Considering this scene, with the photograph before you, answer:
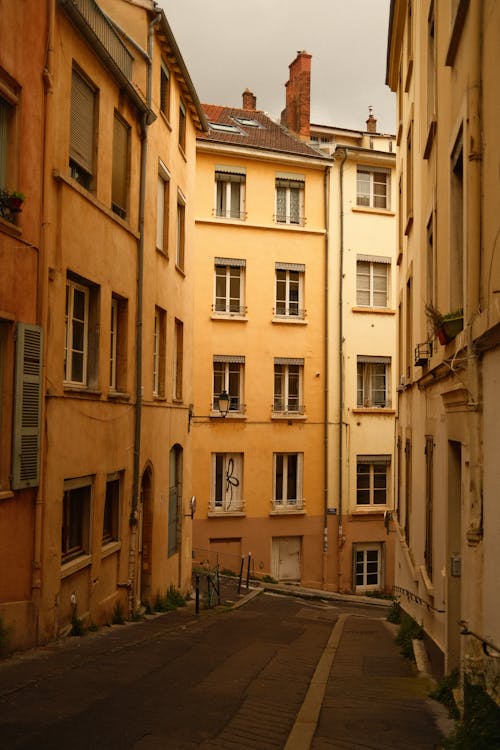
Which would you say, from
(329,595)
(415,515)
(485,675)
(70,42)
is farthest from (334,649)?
(329,595)

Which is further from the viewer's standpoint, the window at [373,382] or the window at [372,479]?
the window at [373,382]

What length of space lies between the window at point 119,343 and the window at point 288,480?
13.3 m

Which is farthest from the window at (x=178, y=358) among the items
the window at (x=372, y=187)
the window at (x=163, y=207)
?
the window at (x=372, y=187)

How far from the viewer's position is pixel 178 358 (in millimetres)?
19844

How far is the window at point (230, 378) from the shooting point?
27000 millimetres

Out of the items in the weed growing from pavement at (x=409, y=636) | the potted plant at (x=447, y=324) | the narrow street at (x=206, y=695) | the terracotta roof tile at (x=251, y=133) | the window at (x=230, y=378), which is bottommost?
the weed growing from pavement at (x=409, y=636)

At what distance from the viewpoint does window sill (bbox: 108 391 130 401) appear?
13711 mm

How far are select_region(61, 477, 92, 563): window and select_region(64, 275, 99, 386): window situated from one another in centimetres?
156

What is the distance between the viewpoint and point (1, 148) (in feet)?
32.0

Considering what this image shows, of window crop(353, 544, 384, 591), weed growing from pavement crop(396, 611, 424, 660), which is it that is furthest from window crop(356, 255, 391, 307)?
weed growing from pavement crop(396, 611, 424, 660)

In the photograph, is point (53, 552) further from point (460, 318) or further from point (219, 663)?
point (460, 318)

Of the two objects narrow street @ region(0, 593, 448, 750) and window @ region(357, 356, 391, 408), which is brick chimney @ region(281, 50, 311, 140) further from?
narrow street @ region(0, 593, 448, 750)

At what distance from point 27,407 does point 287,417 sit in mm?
17743

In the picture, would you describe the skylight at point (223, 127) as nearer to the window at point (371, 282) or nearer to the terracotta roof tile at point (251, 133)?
the terracotta roof tile at point (251, 133)
